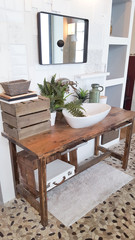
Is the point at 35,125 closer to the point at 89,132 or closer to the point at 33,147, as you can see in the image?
the point at 33,147

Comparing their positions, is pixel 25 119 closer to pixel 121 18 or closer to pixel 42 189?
pixel 42 189

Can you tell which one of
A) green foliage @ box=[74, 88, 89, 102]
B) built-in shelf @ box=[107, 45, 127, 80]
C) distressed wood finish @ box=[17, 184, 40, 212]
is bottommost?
distressed wood finish @ box=[17, 184, 40, 212]

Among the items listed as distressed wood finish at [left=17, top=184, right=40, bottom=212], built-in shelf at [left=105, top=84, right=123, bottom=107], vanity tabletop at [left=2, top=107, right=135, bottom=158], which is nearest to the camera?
vanity tabletop at [left=2, top=107, right=135, bottom=158]

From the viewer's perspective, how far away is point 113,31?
8.61 feet

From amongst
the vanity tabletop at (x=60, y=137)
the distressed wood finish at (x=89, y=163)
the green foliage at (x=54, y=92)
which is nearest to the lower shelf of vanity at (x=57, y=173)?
the distressed wood finish at (x=89, y=163)

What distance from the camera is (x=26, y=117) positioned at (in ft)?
4.58

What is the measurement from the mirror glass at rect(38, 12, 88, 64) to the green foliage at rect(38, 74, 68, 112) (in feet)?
0.62

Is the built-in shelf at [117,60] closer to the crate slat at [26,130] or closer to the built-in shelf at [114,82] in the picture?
the built-in shelf at [114,82]

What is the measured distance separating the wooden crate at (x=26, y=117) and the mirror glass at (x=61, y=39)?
0.43m

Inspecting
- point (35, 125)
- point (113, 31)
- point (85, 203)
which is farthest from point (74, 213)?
point (113, 31)

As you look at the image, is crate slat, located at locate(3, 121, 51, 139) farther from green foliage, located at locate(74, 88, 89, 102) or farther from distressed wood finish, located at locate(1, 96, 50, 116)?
green foliage, located at locate(74, 88, 89, 102)

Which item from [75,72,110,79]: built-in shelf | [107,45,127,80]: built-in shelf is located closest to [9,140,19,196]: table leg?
[75,72,110,79]: built-in shelf

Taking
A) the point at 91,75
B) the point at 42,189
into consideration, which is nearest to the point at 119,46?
the point at 91,75

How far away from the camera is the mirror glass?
1584 millimetres
